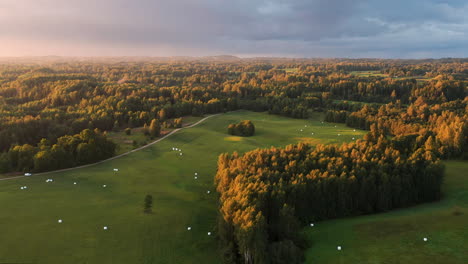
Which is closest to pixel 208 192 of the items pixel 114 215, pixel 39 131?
pixel 114 215

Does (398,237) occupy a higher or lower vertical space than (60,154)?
lower

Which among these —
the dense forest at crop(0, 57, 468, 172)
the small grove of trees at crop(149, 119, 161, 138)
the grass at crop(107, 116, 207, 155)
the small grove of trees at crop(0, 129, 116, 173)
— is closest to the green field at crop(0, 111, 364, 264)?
the small grove of trees at crop(0, 129, 116, 173)

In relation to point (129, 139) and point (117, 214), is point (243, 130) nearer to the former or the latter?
point (129, 139)

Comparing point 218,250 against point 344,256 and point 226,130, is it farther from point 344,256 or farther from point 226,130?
point 226,130

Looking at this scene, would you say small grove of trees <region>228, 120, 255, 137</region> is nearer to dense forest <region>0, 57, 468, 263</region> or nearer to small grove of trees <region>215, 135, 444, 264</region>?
dense forest <region>0, 57, 468, 263</region>

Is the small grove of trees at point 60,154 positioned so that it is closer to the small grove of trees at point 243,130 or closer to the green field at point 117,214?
the green field at point 117,214

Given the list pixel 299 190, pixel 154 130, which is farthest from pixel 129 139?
pixel 299 190

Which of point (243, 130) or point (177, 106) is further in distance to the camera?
point (177, 106)

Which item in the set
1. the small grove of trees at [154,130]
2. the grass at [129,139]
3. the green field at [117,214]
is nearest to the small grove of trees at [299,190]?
the green field at [117,214]
